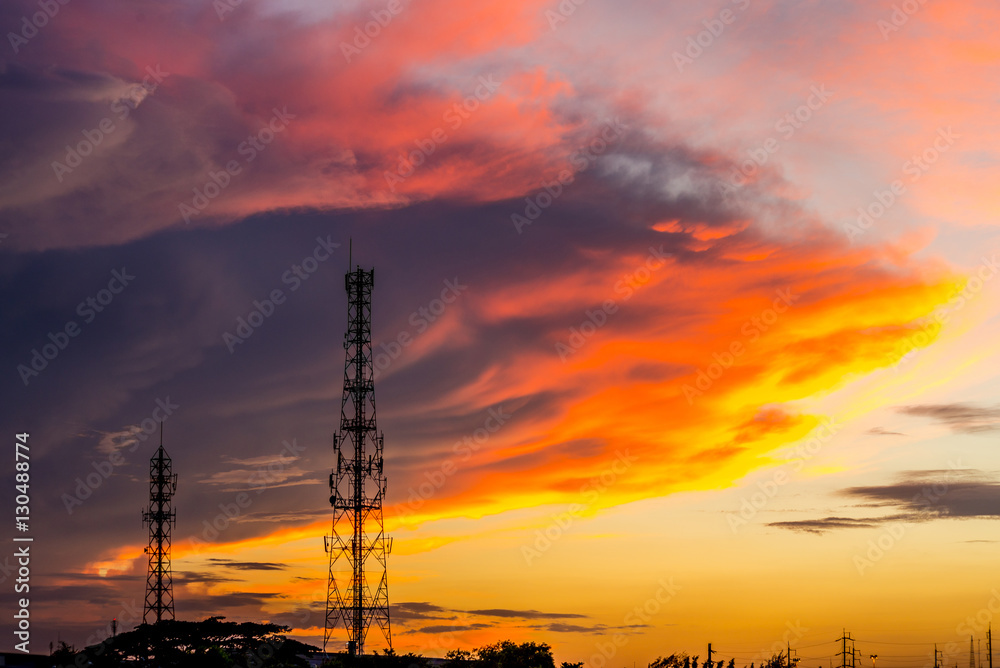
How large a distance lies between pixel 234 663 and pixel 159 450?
3050 centimetres

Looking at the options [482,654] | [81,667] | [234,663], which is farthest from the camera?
[482,654]

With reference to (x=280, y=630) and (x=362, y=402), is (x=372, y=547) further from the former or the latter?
(x=280, y=630)

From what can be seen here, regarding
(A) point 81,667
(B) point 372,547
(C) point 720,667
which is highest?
(B) point 372,547

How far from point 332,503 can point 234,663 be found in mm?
13962

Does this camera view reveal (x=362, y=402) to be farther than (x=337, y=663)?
Yes

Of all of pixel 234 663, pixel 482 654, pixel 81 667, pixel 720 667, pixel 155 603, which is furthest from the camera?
pixel 720 667

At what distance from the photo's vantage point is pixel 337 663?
72562 mm

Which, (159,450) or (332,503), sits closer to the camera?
(332,503)

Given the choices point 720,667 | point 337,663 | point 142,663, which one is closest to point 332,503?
point 337,663

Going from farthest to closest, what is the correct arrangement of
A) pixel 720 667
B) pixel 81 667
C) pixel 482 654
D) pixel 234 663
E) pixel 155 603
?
1. pixel 720 667
2. pixel 155 603
3. pixel 482 654
4. pixel 234 663
5. pixel 81 667

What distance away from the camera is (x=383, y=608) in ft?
250

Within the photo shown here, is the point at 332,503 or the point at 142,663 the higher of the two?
the point at 332,503

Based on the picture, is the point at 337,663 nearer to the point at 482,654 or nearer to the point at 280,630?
the point at 482,654

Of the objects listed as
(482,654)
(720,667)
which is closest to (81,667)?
(482,654)
